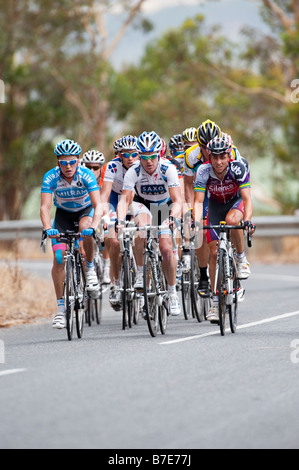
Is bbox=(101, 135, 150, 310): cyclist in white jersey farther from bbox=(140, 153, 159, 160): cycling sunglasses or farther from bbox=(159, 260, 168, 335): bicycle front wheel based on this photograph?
bbox=(140, 153, 159, 160): cycling sunglasses

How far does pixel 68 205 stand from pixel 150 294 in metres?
1.86

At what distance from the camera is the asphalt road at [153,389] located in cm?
629

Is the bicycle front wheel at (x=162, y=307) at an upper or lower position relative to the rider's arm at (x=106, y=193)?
lower

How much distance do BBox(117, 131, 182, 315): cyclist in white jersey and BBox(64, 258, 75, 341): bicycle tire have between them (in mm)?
717

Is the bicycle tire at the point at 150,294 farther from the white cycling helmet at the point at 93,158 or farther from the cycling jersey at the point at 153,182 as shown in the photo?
the white cycling helmet at the point at 93,158

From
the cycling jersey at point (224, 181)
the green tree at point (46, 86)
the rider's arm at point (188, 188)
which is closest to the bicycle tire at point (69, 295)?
the cycling jersey at point (224, 181)

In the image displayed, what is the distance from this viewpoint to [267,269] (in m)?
23.1

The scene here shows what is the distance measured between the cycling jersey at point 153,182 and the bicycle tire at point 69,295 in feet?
4.13

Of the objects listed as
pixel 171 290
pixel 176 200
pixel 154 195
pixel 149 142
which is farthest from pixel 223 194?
pixel 171 290

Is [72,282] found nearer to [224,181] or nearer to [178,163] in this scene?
[224,181]

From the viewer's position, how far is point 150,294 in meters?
11.0

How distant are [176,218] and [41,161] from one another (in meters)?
27.7

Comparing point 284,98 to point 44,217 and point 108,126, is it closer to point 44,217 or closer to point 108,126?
point 108,126
